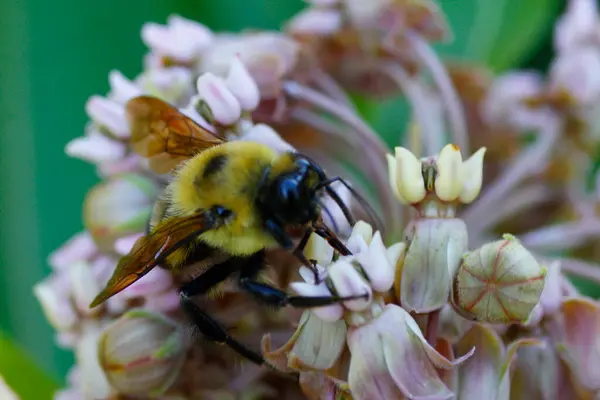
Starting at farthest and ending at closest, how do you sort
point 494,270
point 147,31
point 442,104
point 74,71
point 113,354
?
point 74,71
point 442,104
point 147,31
point 113,354
point 494,270

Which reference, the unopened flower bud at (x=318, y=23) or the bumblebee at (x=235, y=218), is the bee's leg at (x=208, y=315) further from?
the unopened flower bud at (x=318, y=23)

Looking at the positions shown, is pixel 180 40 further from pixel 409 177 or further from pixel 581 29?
pixel 581 29

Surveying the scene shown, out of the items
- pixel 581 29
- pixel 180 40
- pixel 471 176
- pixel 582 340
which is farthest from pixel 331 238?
pixel 581 29

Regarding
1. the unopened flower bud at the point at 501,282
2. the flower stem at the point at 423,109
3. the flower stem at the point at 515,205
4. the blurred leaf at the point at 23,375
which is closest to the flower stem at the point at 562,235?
the flower stem at the point at 515,205

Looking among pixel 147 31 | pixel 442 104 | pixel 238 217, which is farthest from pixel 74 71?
pixel 238 217

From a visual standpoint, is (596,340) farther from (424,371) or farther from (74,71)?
(74,71)

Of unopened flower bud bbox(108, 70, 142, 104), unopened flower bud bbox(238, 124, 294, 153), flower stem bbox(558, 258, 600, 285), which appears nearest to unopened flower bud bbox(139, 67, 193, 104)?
unopened flower bud bbox(108, 70, 142, 104)
